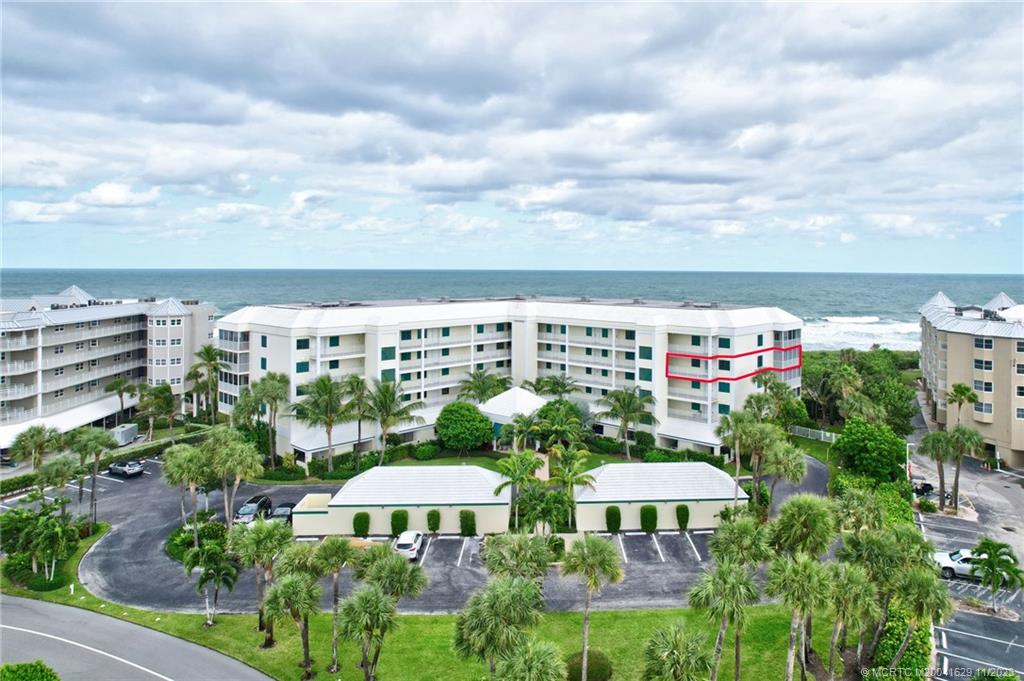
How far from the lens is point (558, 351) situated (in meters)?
71.5

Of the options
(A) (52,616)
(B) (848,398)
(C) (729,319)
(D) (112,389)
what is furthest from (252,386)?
(B) (848,398)

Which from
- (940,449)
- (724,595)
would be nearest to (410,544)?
(724,595)

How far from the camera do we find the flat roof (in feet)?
142

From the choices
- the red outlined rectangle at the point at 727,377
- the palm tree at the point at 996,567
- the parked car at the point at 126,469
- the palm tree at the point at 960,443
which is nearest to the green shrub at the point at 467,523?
the palm tree at the point at 996,567

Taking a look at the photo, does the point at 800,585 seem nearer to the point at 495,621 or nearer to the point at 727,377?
the point at 495,621

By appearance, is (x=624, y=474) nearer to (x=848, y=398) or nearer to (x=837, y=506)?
(x=837, y=506)

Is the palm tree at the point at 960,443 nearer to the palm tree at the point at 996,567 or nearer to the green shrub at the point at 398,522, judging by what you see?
the palm tree at the point at 996,567

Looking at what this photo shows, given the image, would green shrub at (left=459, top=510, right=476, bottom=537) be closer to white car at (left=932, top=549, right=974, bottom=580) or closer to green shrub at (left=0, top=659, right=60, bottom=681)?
green shrub at (left=0, top=659, right=60, bottom=681)

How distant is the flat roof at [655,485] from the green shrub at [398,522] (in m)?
11.5

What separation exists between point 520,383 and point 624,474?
29.4 m

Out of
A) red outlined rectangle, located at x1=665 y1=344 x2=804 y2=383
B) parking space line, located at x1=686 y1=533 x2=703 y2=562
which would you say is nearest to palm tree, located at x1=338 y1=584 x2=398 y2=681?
parking space line, located at x1=686 y1=533 x2=703 y2=562

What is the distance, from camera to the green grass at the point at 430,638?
92.5 ft

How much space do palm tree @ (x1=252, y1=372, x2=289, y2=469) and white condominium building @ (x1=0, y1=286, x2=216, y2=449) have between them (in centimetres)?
1925

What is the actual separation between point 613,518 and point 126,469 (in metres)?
41.2
